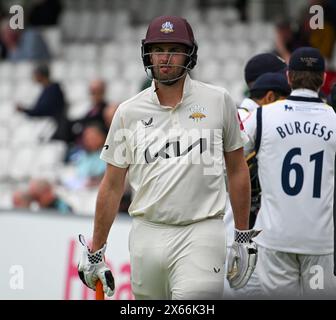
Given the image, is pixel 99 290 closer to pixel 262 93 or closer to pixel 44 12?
pixel 262 93

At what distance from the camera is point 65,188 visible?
543 inches

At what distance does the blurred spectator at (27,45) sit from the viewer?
18.1 metres

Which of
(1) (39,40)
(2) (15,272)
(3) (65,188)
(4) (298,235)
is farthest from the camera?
(1) (39,40)

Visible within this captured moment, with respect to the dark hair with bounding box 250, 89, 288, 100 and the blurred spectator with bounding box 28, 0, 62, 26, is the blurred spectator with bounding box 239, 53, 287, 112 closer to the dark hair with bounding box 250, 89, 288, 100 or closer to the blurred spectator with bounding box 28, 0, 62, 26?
the dark hair with bounding box 250, 89, 288, 100

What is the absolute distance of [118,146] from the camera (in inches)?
273

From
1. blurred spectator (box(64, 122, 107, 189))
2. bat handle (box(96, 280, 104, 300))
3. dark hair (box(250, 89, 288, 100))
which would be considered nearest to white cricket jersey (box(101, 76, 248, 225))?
bat handle (box(96, 280, 104, 300))

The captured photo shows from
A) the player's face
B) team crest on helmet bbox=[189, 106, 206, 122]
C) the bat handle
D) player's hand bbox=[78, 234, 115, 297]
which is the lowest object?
the bat handle

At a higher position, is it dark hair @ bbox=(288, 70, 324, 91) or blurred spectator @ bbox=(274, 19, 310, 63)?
dark hair @ bbox=(288, 70, 324, 91)

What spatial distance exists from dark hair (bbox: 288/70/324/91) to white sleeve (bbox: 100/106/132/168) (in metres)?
1.45

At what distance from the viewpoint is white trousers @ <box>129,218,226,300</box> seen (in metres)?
6.71

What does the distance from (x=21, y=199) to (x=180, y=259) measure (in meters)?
6.40
